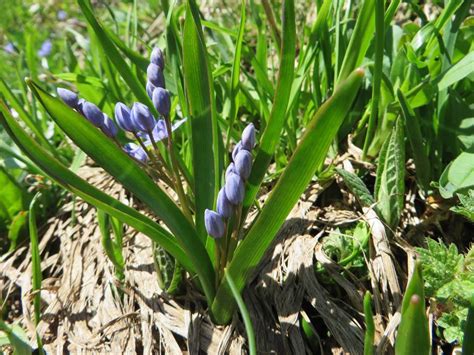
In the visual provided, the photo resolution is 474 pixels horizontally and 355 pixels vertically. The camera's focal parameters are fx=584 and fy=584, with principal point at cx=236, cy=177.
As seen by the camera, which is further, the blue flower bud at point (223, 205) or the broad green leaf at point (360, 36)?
the broad green leaf at point (360, 36)

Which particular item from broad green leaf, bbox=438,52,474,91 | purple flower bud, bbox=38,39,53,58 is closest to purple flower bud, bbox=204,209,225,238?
broad green leaf, bbox=438,52,474,91

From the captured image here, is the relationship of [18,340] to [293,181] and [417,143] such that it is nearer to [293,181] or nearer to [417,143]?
[293,181]

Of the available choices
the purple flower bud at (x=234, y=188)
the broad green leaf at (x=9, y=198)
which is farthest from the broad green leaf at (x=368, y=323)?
the broad green leaf at (x=9, y=198)

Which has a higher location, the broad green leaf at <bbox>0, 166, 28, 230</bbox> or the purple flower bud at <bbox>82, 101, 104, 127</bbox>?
the purple flower bud at <bbox>82, 101, 104, 127</bbox>

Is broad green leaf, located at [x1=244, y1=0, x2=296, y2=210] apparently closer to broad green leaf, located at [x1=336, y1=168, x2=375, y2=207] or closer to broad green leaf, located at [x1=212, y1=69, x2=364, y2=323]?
broad green leaf, located at [x1=212, y1=69, x2=364, y2=323]

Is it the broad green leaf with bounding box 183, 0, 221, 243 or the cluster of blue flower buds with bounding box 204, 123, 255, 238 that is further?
the broad green leaf with bounding box 183, 0, 221, 243

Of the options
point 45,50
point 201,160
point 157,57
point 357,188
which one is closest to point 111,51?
point 157,57

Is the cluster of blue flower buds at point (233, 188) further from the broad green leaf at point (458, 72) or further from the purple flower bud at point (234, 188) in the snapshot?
the broad green leaf at point (458, 72)

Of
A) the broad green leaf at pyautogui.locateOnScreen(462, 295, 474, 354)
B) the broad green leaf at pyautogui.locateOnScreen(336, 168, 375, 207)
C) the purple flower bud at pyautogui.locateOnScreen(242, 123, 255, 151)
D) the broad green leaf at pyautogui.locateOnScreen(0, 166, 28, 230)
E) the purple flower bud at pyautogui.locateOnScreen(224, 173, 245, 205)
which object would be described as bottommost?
the broad green leaf at pyautogui.locateOnScreen(462, 295, 474, 354)
